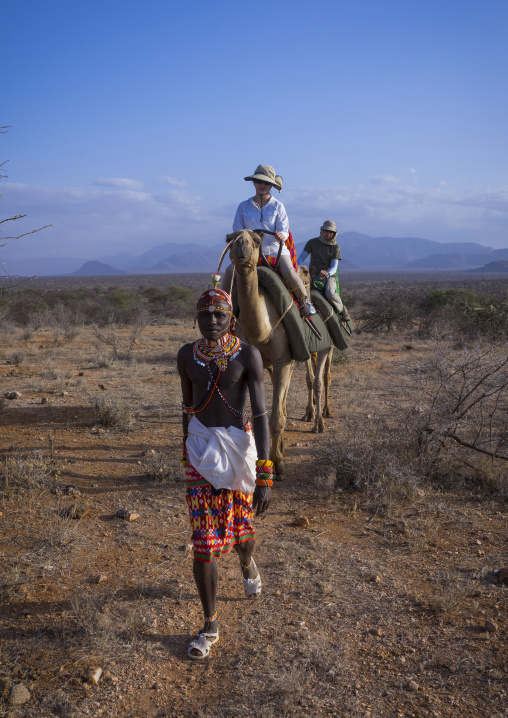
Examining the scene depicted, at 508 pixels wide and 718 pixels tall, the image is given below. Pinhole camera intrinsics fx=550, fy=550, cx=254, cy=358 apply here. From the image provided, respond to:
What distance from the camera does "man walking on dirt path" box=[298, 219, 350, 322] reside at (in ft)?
27.7

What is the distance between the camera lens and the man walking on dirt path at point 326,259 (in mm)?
8438

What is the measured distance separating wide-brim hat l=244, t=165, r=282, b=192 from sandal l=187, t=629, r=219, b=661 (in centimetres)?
444

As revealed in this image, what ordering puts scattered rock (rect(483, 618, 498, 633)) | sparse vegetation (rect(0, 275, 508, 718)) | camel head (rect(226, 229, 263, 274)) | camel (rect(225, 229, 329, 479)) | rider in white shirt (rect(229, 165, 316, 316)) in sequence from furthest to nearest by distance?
1. rider in white shirt (rect(229, 165, 316, 316))
2. camel (rect(225, 229, 329, 479))
3. camel head (rect(226, 229, 263, 274))
4. scattered rock (rect(483, 618, 498, 633))
5. sparse vegetation (rect(0, 275, 508, 718))

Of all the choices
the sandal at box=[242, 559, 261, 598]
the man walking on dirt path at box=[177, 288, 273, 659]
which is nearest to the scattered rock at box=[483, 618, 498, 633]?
the sandal at box=[242, 559, 261, 598]

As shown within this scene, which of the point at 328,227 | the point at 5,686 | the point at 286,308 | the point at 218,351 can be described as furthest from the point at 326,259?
the point at 5,686

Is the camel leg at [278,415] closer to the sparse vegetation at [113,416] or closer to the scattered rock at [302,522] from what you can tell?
the scattered rock at [302,522]

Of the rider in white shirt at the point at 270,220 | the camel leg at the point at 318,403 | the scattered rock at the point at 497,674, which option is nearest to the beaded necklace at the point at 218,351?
the scattered rock at the point at 497,674

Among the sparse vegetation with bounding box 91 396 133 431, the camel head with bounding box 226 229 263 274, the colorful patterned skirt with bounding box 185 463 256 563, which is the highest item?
the camel head with bounding box 226 229 263 274

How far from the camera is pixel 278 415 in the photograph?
5.70m

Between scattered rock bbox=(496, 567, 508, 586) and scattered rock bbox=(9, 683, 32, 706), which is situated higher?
scattered rock bbox=(496, 567, 508, 586)

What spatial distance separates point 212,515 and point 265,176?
4002mm

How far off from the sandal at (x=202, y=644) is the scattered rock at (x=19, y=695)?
2.83 ft

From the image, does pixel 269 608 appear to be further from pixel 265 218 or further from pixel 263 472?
pixel 265 218

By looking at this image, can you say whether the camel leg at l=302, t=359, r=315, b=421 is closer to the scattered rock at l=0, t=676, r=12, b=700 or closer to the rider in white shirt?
the rider in white shirt
